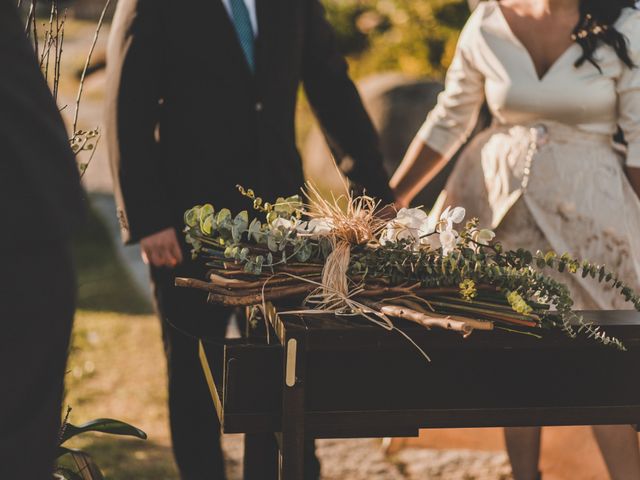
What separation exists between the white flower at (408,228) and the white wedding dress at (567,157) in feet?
3.31

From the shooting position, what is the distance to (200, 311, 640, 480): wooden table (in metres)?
2.09

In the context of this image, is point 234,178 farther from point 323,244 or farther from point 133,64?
point 323,244

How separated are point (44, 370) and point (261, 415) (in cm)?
106

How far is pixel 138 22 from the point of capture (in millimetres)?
3223

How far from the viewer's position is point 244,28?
3.41 metres

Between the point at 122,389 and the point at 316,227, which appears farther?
the point at 122,389

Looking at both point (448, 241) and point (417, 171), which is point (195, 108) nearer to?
point (417, 171)

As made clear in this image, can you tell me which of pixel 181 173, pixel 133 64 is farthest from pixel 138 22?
pixel 181 173

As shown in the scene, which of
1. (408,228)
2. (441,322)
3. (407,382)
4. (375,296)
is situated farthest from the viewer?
(408,228)

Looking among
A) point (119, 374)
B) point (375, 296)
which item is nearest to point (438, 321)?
point (375, 296)

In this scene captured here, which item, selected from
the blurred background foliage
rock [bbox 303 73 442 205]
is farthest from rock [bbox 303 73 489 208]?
the blurred background foliage

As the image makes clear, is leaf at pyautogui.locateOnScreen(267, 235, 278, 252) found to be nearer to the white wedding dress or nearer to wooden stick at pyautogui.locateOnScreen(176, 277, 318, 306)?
wooden stick at pyautogui.locateOnScreen(176, 277, 318, 306)

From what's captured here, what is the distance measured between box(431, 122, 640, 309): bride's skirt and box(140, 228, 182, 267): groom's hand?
0.89m

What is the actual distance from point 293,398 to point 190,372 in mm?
1442
